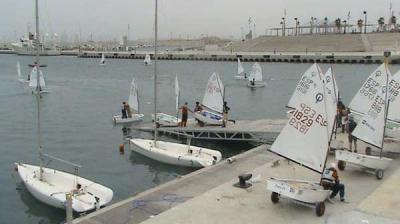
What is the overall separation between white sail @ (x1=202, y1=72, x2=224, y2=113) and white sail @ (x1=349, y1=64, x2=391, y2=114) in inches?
357

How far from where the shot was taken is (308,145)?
46.5ft

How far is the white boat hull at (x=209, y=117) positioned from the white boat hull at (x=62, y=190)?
11240 millimetres

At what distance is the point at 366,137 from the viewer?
59.3 feet

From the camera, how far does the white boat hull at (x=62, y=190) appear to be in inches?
676

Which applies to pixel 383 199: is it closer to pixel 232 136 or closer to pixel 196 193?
pixel 196 193

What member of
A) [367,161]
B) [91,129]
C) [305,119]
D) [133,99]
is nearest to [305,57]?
[133,99]

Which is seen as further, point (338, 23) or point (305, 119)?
point (338, 23)

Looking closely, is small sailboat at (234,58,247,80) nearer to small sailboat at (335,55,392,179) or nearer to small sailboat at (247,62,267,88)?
small sailboat at (247,62,267,88)

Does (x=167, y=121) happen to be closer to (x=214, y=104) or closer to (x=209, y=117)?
(x=209, y=117)

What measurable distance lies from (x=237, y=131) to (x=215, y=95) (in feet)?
11.1

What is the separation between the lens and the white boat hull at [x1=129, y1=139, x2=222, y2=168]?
23.4 m

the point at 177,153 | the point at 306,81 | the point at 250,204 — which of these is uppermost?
the point at 306,81

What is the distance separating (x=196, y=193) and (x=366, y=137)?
6.87m

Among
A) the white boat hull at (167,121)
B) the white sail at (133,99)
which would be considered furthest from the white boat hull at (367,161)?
the white sail at (133,99)
